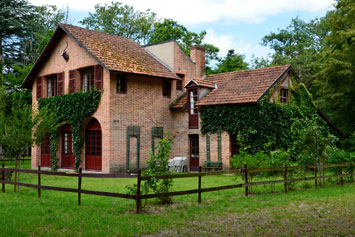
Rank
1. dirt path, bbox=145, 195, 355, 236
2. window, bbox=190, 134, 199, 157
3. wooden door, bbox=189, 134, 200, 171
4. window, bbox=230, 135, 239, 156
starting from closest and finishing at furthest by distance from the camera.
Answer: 1. dirt path, bbox=145, 195, 355, 236
2. window, bbox=230, 135, 239, 156
3. wooden door, bbox=189, 134, 200, 171
4. window, bbox=190, 134, 199, 157

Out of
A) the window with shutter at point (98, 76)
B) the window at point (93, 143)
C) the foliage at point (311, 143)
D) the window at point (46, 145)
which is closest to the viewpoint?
the foliage at point (311, 143)

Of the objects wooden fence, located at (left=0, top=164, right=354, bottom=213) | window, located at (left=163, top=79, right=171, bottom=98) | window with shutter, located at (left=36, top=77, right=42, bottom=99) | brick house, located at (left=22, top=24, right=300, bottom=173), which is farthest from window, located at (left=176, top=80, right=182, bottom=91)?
wooden fence, located at (left=0, top=164, right=354, bottom=213)

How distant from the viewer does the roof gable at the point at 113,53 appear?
2189cm

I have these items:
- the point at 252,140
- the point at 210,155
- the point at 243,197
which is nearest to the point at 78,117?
the point at 210,155

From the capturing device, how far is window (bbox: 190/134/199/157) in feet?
77.9

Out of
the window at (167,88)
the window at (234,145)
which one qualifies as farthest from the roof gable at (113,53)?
the window at (234,145)

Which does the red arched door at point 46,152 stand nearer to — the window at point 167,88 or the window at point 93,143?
the window at point 93,143

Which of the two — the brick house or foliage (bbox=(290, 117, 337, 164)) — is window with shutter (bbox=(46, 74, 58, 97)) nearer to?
the brick house

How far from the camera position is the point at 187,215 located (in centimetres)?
908

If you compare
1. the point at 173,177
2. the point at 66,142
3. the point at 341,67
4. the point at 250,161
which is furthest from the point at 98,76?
the point at 341,67

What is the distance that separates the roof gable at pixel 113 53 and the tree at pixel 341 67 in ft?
31.7

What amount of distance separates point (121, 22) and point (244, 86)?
83.3 feet

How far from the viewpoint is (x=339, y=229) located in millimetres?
7703

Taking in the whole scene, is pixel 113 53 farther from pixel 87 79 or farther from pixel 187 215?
pixel 187 215
